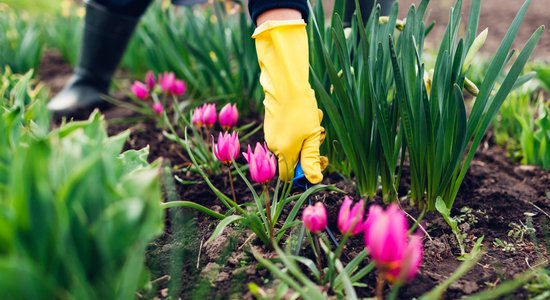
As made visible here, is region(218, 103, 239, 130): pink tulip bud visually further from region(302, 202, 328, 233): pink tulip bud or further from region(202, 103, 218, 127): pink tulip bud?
region(302, 202, 328, 233): pink tulip bud

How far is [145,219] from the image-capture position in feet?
2.79

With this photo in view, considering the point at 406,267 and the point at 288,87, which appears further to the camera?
the point at 288,87

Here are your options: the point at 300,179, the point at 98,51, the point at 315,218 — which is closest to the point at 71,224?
the point at 315,218

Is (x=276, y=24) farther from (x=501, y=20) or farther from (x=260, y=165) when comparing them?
(x=501, y=20)

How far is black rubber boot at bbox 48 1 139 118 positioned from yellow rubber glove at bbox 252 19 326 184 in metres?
1.51

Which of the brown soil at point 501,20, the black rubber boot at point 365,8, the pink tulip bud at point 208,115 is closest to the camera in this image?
the pink tulip bud at point 208,115

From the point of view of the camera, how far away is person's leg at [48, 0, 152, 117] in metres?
2.78

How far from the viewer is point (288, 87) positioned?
4.83 feet

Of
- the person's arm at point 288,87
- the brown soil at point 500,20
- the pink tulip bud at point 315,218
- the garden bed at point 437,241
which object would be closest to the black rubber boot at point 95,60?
the garden bed at point 437,241

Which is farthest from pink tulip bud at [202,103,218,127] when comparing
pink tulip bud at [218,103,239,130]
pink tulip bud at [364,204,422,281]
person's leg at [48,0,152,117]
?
person's leg at [48,0,152,117]

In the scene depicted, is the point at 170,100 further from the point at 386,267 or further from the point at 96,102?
the point at 386,267

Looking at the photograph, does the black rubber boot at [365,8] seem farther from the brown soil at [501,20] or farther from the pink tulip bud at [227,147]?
the brown soil at [501,20]

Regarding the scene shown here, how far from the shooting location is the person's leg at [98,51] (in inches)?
109

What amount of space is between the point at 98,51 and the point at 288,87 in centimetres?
175
